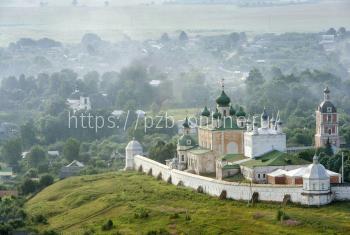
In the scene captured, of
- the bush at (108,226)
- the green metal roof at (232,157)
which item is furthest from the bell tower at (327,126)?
the bush at (108,226)

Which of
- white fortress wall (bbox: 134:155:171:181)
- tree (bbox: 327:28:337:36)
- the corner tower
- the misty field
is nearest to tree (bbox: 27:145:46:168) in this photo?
the corner tower

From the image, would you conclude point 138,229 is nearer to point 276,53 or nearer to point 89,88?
point 89,88

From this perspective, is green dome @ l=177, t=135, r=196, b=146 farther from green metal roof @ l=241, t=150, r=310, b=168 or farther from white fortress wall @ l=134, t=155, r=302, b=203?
green metal roof @ l=241, t=150, r=310, b=168

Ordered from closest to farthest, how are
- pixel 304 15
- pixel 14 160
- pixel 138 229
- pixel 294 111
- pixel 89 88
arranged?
pixel 138 229 → pixel 14 160 → pixel 294 111 → pixel 89 88 → pixel 304 15

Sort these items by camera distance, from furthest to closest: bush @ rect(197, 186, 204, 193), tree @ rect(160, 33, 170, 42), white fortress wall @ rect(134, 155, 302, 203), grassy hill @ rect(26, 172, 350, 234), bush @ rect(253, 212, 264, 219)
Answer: tree @ rect(160, 33, 170, 42), bush @ rect(197, 186, 204, 193), white fortress wall @ rect(134, 155, 302, 203), bush @ rect(253, 212, 264, 219), grassy hill @ rect(26, 172, 350, 234)

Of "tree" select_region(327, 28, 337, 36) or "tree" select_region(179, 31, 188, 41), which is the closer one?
"tree" select_region(327, 28, 337, 36)

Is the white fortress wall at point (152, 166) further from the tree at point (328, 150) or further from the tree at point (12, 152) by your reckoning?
the tree at point (12, 152)

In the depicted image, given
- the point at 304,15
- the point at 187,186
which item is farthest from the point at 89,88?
the point at 187,186
